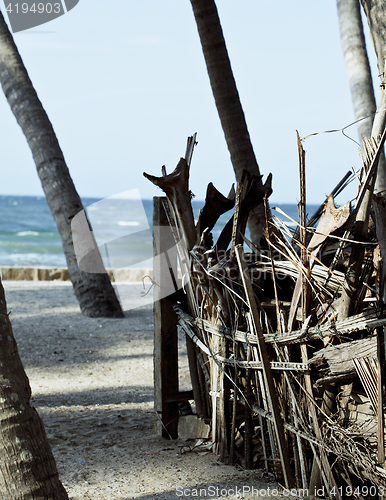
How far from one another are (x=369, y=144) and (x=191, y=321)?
1.27 m

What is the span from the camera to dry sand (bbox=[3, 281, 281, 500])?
2102 mm

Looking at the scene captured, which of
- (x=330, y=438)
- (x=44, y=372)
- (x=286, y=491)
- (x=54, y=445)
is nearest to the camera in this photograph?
(x=330, y=438)

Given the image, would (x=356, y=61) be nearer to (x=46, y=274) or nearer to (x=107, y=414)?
(x=107, y=414)

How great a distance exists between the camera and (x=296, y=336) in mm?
1864

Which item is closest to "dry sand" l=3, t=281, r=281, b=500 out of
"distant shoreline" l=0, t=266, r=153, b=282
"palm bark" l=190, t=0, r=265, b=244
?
"palm bark" l=190, t=0, r=265, b=244

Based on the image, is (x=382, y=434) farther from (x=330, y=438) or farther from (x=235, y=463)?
(x=235, y=463)

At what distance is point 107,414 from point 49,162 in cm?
382

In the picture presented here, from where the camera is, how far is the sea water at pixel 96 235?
4812mm

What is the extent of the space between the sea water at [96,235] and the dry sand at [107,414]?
941mm

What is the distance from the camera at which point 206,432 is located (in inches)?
100

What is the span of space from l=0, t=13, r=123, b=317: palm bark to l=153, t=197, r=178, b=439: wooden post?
3689 millimetres

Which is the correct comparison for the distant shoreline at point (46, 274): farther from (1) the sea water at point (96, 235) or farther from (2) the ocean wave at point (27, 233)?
(2) the ocean wave at point (27, 233)

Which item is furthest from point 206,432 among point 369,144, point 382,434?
point 369,144

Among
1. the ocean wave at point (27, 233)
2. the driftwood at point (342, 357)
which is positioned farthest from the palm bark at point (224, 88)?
the ocean wave at point (27, 233)
